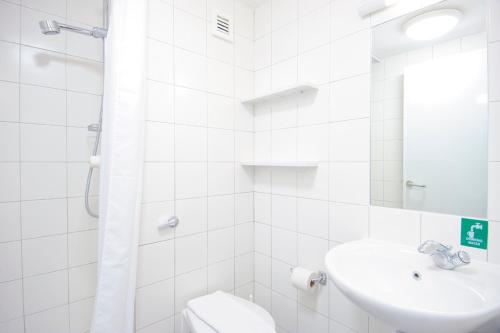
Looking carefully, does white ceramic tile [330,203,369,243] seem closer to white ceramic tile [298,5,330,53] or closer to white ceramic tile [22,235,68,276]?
white ceramic tile [298,5,330,53]

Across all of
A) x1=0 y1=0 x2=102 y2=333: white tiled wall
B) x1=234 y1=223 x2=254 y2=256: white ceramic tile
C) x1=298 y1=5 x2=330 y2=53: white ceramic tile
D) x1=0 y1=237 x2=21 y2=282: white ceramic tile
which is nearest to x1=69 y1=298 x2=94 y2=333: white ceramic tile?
x1=0 y1=0 x2=102 y2=333: white tiled wall

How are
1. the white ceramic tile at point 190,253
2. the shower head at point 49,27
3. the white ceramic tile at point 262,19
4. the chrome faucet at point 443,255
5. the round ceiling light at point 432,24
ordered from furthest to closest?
1. the white ceramic tile at point 262,19
2. the white ceramic tile at point 190,253
3. the shower head at point 49,27
4. the round ceiling light at point 432,24
5. the chrome faucet at point 443,255

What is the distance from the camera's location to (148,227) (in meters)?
1.29

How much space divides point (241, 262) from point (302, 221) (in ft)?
1.85

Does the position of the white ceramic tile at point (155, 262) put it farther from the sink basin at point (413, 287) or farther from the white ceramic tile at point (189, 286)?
the sink basin at point (413, 287)

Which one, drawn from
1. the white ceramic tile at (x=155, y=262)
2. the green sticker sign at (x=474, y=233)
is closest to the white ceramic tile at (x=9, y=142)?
the white ceramic tile at (x=155, y=262)

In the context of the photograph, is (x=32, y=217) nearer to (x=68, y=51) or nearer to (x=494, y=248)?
(x=68, y=51)

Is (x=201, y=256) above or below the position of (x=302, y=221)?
below

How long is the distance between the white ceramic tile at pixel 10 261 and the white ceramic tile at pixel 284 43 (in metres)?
1.77

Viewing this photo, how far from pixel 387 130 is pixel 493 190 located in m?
0.44

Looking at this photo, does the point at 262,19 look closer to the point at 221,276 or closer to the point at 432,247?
the point at 432,247

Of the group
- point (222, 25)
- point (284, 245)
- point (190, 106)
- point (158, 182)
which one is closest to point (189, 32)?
point (222, 25)

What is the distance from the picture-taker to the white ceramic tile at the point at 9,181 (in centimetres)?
119

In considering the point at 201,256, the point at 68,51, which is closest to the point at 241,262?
the point at 201,256
